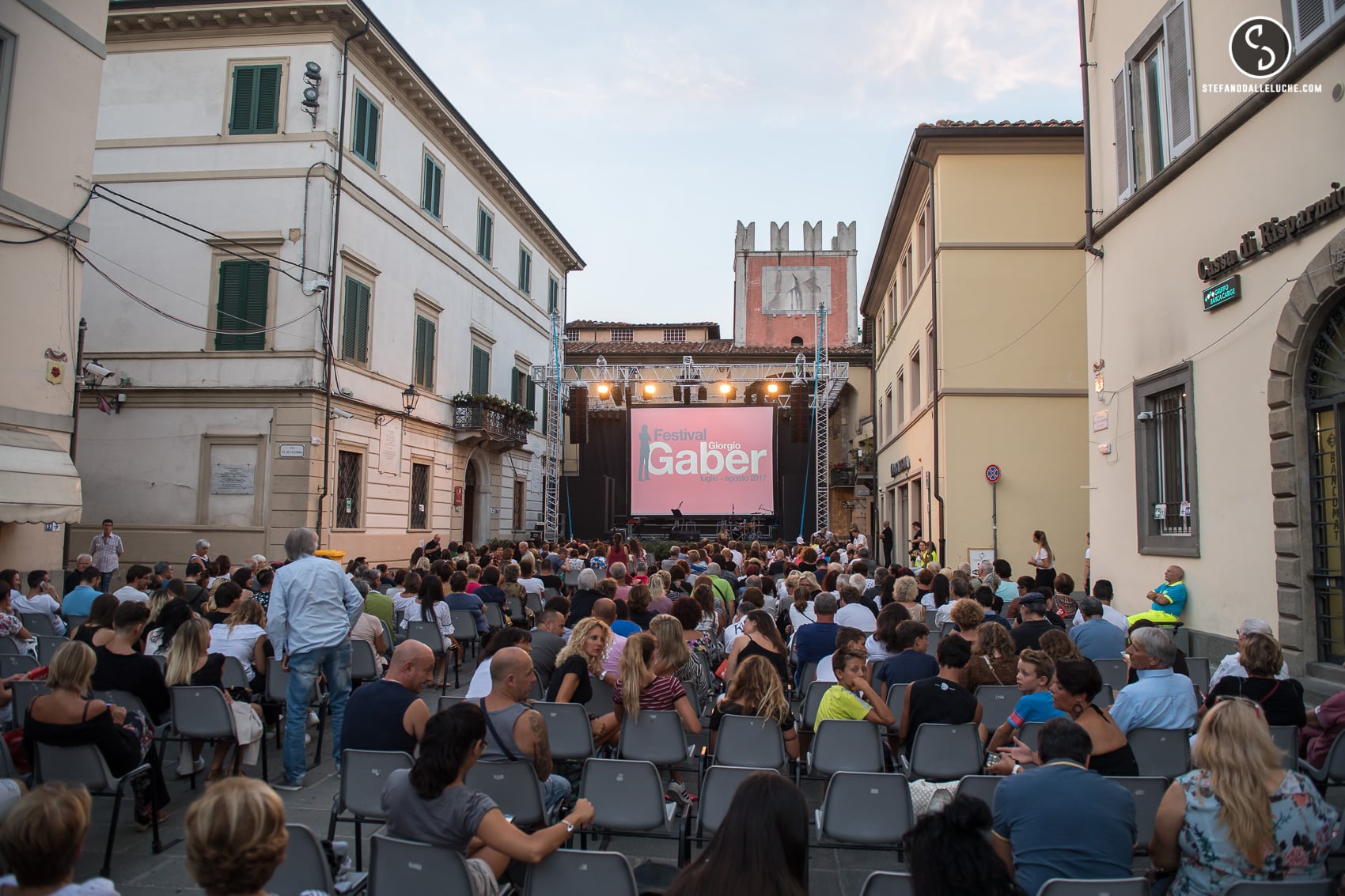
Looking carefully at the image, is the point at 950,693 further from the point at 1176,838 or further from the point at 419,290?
the point at 419,290

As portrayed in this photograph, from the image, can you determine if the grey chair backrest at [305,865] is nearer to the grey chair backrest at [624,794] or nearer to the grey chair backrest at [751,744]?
the grey chair backrest at [624,794]

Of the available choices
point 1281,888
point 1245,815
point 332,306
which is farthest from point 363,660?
point 332,306

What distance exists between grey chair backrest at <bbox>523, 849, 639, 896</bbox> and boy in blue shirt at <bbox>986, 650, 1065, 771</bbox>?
240 cm

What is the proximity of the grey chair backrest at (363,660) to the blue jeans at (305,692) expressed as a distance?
36.7 inches

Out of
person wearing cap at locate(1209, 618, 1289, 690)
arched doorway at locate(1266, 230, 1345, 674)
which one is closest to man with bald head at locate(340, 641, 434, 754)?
person wearing cap at locate(1209, 618, 1289, 690)

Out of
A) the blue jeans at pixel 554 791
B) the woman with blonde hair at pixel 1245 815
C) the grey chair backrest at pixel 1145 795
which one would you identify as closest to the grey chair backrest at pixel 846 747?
the grey chair backrest at pixel 1145 795

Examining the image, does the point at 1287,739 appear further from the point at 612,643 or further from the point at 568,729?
the point at 612,643

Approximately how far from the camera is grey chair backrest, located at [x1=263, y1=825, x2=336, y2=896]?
9.33ft

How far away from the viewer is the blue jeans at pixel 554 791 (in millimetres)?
4004

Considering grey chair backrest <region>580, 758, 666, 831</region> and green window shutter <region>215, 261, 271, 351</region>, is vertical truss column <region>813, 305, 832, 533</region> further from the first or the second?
grey chair backrest <region>580, 758, 666, 831</region>

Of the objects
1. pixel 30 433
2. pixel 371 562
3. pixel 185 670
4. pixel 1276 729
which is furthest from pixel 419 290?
pixel 1276 729

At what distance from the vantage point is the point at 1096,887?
2.61 m

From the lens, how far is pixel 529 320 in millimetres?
27250

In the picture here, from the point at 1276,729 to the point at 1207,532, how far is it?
14.5 feet
